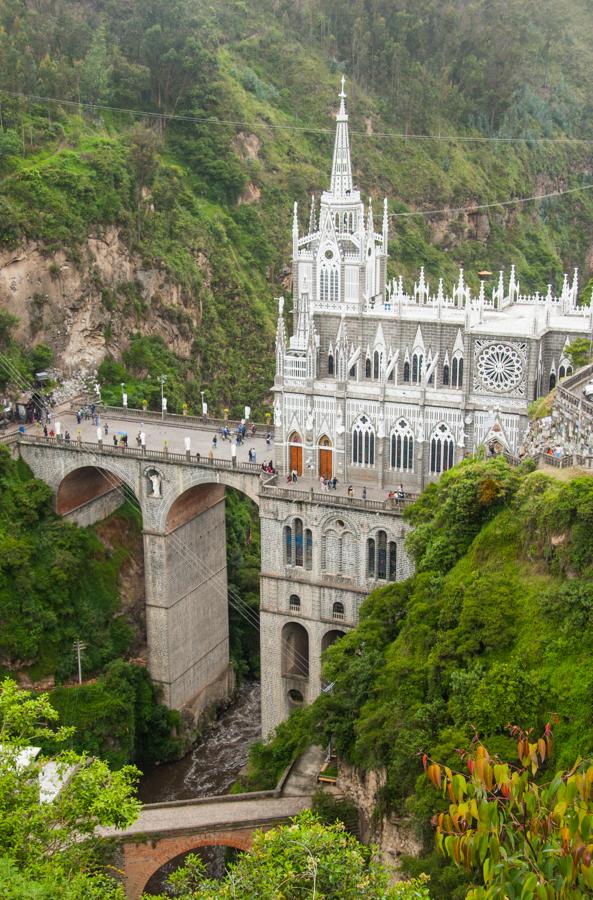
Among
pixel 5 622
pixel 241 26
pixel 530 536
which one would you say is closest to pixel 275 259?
pixel 241 26

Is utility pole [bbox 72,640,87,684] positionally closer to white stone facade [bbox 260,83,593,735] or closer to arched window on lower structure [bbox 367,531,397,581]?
white stone facade [bbox 260,83,593,735]

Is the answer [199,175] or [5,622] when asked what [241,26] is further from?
[5,622]

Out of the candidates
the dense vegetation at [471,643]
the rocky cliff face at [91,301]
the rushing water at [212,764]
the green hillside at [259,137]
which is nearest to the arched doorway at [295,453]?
the dense vegetation at [471,643]

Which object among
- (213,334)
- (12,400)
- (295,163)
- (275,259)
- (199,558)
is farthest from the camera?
(295,163)

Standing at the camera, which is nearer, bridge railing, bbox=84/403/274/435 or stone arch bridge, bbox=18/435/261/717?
stone arch bridge, bbox=18/435/261/717

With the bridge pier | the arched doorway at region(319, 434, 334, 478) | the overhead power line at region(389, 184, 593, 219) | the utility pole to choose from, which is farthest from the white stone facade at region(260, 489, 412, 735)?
the overhead power line at region(389, 184, 593, 219)

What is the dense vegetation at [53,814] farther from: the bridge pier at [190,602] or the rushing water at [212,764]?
the bridge pier at [190,602]

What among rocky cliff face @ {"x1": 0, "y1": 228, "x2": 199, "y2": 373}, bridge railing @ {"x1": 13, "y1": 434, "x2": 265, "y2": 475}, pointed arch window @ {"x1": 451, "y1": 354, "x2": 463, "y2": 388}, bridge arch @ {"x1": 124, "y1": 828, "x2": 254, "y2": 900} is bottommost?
bridge arch @ {"x1": 124, "y1": 828, "x2": 254, "y2": 900}
